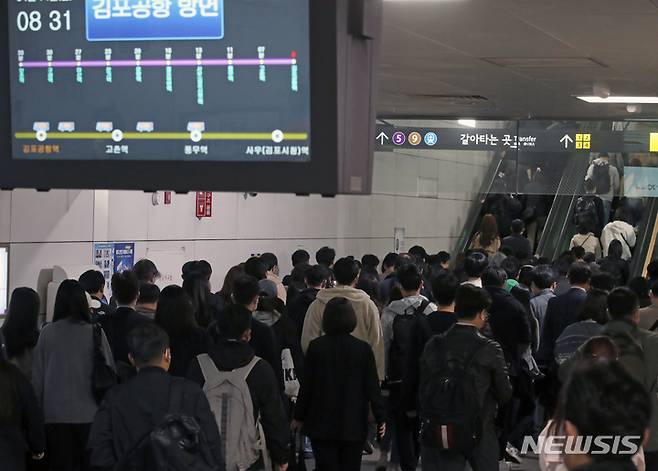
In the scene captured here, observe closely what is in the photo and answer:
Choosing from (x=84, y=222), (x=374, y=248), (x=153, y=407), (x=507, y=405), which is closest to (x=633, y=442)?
(x=153, y=407)

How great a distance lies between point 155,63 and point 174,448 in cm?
152

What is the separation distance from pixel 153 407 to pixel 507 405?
4739mm

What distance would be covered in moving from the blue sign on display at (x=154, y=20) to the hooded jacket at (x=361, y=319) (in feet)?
12.4

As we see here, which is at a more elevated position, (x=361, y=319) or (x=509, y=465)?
(x=361, y=319)

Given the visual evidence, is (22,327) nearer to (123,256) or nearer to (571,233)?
(123,256)

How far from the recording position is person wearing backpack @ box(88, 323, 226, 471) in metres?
4.65

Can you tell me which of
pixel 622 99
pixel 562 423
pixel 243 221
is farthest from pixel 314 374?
pixel 243 221

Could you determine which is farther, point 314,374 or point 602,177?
point 602,177

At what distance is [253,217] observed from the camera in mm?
15398

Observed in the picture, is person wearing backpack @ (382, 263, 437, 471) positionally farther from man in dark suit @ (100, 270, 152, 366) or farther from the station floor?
man in dark suit @ (100, 270, 152, 366)

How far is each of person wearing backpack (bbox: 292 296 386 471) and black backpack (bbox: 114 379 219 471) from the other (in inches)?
91.5

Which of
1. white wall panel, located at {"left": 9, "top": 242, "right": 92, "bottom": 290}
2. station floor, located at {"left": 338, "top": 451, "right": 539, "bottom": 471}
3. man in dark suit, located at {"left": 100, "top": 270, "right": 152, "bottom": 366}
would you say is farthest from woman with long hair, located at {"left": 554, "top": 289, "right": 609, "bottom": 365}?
white wall panel, located at {"left": 9, "top": 242, "right": 92, "bottom": 290}

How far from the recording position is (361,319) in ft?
26.8

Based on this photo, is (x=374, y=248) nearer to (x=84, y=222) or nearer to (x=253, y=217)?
(x=253, y=217)
